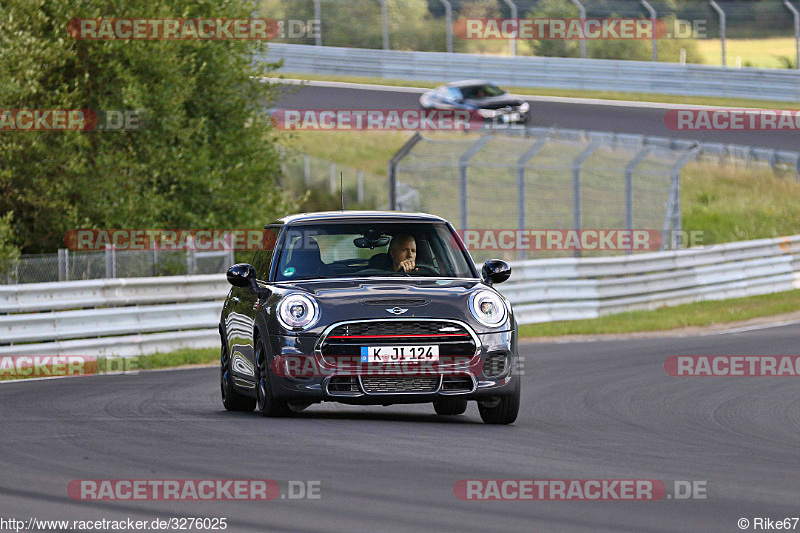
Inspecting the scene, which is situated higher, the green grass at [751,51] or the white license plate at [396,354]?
the green grass at [751,51]

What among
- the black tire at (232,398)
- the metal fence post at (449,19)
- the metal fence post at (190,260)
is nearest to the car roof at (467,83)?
the metal fence post at (449,19)

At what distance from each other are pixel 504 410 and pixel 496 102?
32.2 m

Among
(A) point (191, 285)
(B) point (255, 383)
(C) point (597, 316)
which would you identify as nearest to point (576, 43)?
(C) point (597, 316)

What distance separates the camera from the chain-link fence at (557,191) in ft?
85.1

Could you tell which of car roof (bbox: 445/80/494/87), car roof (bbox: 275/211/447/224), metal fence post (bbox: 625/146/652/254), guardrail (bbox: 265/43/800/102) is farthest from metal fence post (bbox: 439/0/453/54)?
car roof (bbox: 275/211/447/224)

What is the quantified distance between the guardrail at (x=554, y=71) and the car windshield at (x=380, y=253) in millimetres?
30643

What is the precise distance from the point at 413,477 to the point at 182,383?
6791mm

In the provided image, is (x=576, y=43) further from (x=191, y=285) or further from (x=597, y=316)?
(x=191, y=285)

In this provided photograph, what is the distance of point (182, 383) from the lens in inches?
535

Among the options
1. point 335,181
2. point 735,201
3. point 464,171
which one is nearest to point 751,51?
point 735,201

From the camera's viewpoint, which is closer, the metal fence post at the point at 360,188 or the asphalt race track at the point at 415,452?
the asphalt race track at the point at 415,452

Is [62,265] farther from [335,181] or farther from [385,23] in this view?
[385,23]

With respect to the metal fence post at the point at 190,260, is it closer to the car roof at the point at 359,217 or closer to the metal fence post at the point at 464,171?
the metal fence post at the point at 464,171

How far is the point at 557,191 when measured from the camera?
1438 inches
